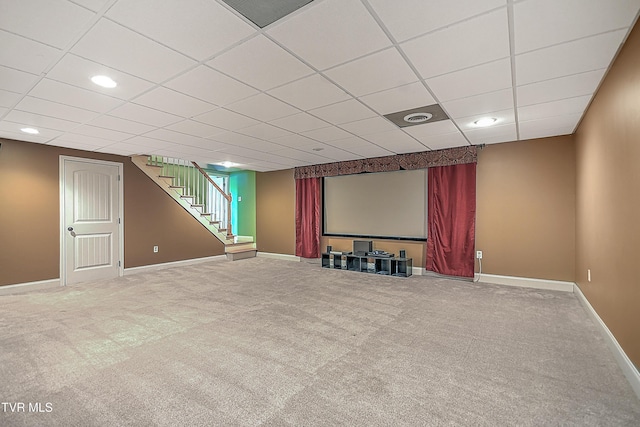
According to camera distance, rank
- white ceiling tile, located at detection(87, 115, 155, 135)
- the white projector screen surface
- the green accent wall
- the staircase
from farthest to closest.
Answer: the green accent wall
the staircase
the white projector screen surface
white ceiling tile, located at detection(87, 115, 155, 135)

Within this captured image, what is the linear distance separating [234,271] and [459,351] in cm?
466

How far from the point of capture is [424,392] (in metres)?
1.98

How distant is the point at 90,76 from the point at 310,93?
188cm

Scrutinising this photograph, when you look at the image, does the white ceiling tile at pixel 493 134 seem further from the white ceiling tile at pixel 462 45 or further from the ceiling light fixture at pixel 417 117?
the white ceiling tile at pixel 462 45

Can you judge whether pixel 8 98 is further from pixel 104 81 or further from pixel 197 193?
pixel 197 193

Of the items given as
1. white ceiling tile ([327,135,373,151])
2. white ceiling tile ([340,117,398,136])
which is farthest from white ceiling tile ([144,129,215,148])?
white ceiling tile ([340,117,398,136])

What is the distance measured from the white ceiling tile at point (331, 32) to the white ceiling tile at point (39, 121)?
3340 mm

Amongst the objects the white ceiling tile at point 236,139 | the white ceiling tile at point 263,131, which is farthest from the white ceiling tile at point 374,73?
the white ceiling tile at point 236,139

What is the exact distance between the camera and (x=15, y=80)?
2.58 meters

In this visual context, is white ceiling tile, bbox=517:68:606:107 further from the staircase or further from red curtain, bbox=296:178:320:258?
the staircase

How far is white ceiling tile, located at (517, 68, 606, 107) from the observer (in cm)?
260

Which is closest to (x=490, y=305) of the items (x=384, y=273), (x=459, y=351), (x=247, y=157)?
(x=459, y=351)

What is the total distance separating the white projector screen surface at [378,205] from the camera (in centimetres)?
589

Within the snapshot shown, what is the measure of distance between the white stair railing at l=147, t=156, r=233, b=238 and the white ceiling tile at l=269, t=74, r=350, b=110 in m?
4.39
